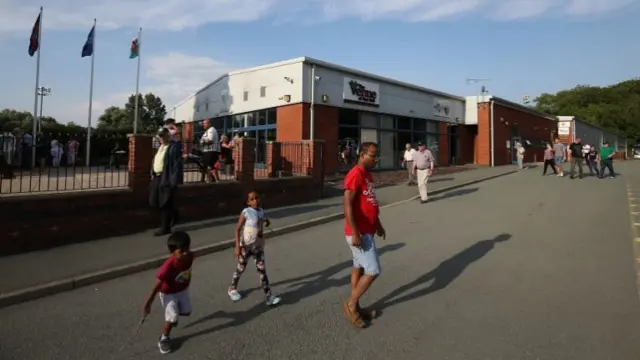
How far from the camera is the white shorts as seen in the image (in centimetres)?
413

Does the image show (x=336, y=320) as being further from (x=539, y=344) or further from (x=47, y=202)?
(x=47, y=202)

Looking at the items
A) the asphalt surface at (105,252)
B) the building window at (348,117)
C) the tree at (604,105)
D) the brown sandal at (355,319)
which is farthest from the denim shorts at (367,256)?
the tree at (604,105)

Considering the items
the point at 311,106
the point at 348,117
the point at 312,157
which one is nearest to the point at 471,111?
the point at 348,117

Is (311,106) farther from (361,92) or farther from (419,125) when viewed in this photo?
(419,125)

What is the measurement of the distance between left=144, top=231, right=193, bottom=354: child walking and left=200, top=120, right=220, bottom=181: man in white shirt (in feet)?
23.4

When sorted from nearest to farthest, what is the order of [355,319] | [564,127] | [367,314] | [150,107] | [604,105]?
[355,319], [367,314], [564,127], [604,105], [150,107]

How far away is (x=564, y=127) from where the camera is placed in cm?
4931

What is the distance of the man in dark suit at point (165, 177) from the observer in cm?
866

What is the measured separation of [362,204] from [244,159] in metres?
7.15

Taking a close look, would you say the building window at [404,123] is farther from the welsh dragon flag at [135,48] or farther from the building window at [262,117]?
the welsh dragon flag at [135,48]

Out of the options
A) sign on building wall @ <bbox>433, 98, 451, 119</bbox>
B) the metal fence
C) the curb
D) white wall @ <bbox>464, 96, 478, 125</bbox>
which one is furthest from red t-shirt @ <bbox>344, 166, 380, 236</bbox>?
white wall @ <bbox>464, 96, 478, 125</bbox>

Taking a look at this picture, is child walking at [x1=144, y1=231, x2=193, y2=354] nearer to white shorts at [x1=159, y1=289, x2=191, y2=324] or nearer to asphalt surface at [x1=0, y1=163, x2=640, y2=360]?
white shorts at [x1=159, y1=289, x2=191, y2=324]

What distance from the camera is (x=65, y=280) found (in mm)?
6133

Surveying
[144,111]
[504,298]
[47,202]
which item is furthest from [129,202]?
[144,111]
